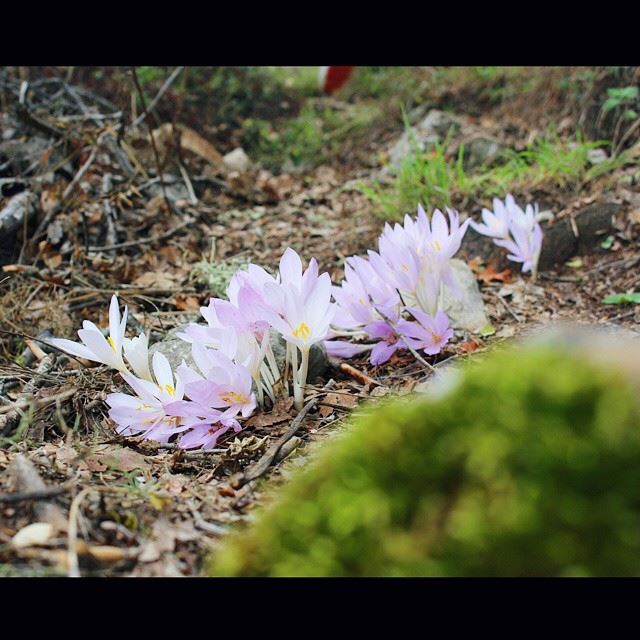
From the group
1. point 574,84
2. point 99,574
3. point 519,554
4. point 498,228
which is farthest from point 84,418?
point 574,84

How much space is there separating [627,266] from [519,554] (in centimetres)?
242

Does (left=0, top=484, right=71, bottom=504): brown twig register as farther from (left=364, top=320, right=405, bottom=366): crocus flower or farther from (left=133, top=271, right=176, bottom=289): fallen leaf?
(left=133, top=271, right=176, bottom=289): fallen leaf

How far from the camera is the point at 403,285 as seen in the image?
1816mm

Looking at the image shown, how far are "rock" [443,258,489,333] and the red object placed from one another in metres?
3.42

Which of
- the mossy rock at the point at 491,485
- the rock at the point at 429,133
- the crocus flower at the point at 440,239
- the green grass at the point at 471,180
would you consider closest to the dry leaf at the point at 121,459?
the mossy rock at the point at 491,485

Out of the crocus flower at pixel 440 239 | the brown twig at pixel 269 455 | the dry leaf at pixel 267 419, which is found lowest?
the dry leaf at pixel 267 419

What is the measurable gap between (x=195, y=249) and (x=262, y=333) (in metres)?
1.61

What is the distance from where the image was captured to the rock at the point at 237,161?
14.5ft

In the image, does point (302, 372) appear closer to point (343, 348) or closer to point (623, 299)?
point (343, 348)

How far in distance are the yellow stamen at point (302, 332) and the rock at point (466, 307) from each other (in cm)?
85

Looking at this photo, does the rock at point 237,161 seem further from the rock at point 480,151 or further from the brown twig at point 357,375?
the brown twig at point 357,375

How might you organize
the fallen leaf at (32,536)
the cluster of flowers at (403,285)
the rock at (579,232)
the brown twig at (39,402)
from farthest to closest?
1. the rock at (579,232)
2. the cluster of flowers at (403,285)
3. the brown twig at (39,402)
4. the fallen leaf at (32,536)

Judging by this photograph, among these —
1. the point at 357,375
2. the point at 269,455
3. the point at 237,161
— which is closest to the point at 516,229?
the point at 357,375

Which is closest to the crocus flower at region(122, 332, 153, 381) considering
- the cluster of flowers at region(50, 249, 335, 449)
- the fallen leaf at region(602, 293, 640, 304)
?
the cluster of flowers at region(50, 249, 335, 449)
